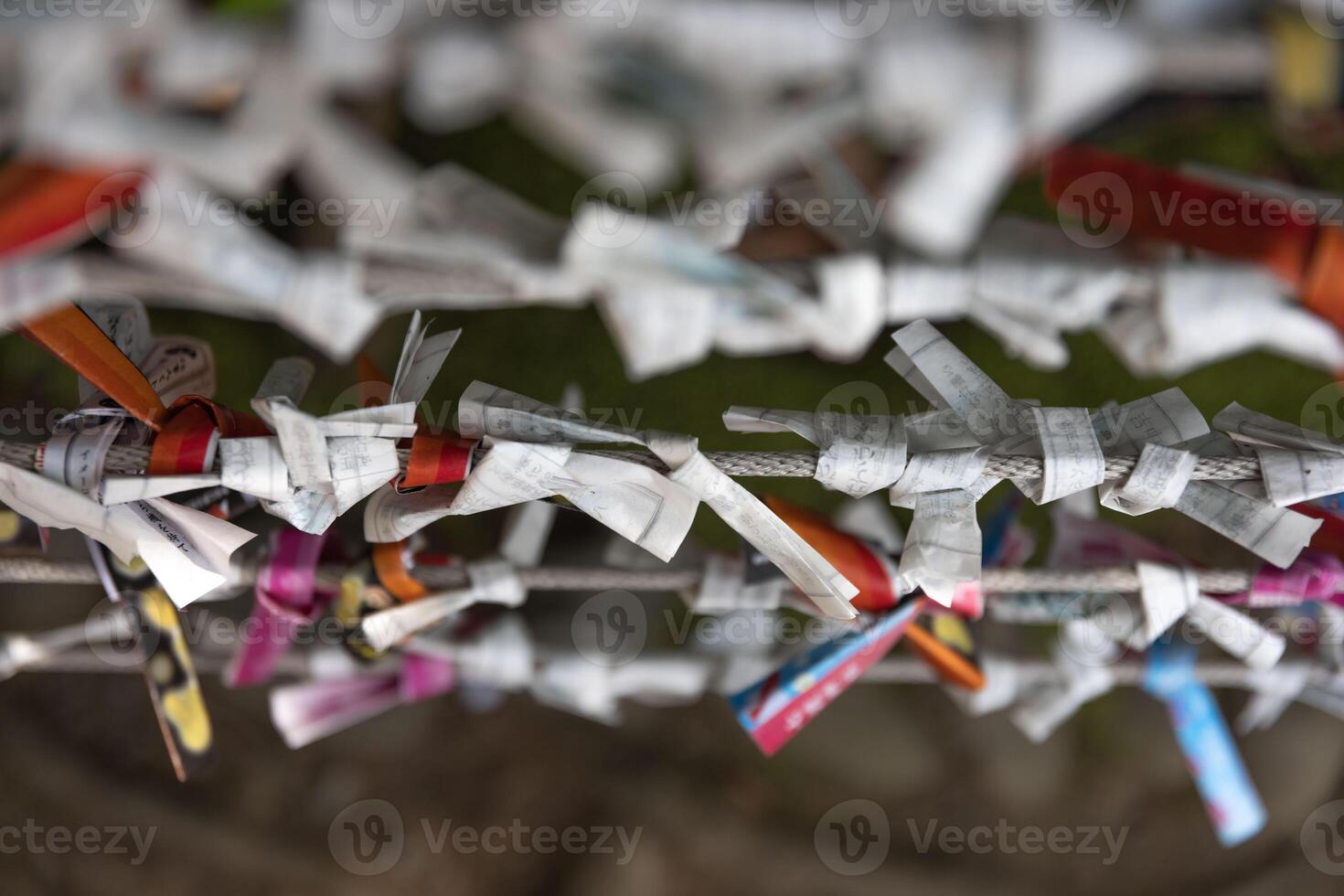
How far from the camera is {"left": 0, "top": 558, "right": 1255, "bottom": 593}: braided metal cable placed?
0.52 meters

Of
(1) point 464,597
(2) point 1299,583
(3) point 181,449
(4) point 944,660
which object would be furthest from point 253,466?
(2) point 1299,583

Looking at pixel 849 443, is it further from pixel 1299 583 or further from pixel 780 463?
pixel 1299 583

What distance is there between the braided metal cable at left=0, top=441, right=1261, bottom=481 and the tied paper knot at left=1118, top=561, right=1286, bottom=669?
97 millimetres

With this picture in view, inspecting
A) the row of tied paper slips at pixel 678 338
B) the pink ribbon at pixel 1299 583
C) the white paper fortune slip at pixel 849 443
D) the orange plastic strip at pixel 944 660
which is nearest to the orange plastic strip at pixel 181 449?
the row of tied paper slips at pixel 678 338

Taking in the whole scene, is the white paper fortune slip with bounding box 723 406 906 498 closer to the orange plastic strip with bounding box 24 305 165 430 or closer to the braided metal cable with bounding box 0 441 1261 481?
the braided metal cable with bounding box 0 441 1261 481

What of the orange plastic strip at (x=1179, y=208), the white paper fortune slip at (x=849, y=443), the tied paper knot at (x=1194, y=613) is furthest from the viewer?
the orange plastic strip at (x=1179, y=208)

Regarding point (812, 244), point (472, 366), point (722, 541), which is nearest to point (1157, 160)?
point (812, 244)

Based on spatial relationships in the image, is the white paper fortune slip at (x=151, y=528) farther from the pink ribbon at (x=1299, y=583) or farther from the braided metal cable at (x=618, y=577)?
the pink ribbon at (x=1299, y=583)

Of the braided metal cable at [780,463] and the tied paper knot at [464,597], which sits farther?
the tied paper knot at [464,597]

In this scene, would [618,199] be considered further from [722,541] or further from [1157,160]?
[1157,160]

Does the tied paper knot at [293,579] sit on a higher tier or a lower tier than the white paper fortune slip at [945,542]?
lower

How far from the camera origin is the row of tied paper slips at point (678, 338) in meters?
0.44

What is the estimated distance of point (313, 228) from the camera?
95 cm

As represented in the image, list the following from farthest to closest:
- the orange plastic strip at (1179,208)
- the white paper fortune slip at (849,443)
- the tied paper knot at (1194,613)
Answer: the orange plastic strip at (1179,208)
the tied paper knot at (1194,613)
the white paper fortune slip at (849,443)
